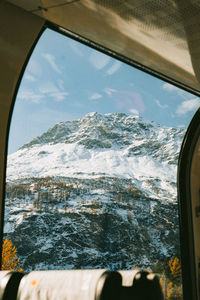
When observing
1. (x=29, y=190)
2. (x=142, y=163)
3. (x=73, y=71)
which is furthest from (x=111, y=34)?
(x=73, y=71)

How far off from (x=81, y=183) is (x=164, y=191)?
2.80 metres

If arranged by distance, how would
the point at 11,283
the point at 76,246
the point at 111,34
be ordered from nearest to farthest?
the point at 11,283
the point at 111,34
the point at 76,246

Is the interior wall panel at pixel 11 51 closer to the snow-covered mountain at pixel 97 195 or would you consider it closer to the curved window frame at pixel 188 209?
the curved window frame at pixel 188 209

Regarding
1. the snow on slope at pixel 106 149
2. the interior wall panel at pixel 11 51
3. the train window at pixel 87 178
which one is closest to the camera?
the interior wall panel at pixel 11 51

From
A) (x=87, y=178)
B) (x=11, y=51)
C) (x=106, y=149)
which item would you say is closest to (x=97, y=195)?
(x=87, y=178)

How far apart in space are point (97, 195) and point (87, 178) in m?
0.96

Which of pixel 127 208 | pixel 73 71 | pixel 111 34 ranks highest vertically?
pixel 73 71

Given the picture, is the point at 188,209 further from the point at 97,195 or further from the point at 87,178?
the point at 87,178

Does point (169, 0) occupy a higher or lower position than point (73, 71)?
lower

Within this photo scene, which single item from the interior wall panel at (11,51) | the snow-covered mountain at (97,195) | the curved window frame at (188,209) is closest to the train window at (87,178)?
the snow-covered mountain at (97,195)

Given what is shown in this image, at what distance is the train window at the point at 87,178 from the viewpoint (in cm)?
814

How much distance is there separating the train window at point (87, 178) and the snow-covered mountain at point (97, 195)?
0.03m

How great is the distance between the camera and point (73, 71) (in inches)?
515

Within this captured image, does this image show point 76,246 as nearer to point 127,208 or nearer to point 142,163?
point 127,208
